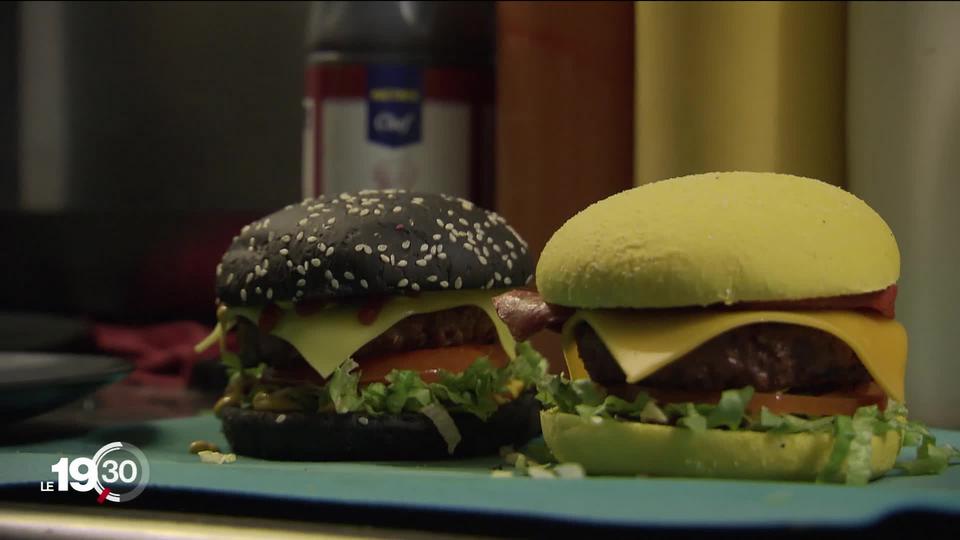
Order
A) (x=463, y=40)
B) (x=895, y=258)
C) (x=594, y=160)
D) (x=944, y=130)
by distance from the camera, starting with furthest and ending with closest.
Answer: (x=463, y=40) → (x=594, y=160) → (x=944, y=130) → (x=895, y=258)

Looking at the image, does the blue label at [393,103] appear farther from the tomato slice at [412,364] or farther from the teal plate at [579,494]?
the teal plate at [579,494]

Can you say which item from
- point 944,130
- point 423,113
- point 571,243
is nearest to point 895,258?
point 571,243

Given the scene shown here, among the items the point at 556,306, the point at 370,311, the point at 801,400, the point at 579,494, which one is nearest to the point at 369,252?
the point at 370,311

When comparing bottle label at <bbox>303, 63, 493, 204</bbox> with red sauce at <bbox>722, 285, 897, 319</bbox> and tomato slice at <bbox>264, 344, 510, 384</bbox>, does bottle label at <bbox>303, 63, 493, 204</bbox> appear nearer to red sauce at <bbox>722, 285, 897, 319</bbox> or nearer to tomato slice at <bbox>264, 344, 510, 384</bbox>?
tomato slice at <bbox>264, 344, 510, 384</bbox>

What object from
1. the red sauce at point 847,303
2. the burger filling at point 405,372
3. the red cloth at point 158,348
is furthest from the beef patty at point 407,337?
the red cloth at point 158,348

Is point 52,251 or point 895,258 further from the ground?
point 895,258

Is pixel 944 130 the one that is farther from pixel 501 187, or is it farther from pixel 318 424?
pixel 318 424
